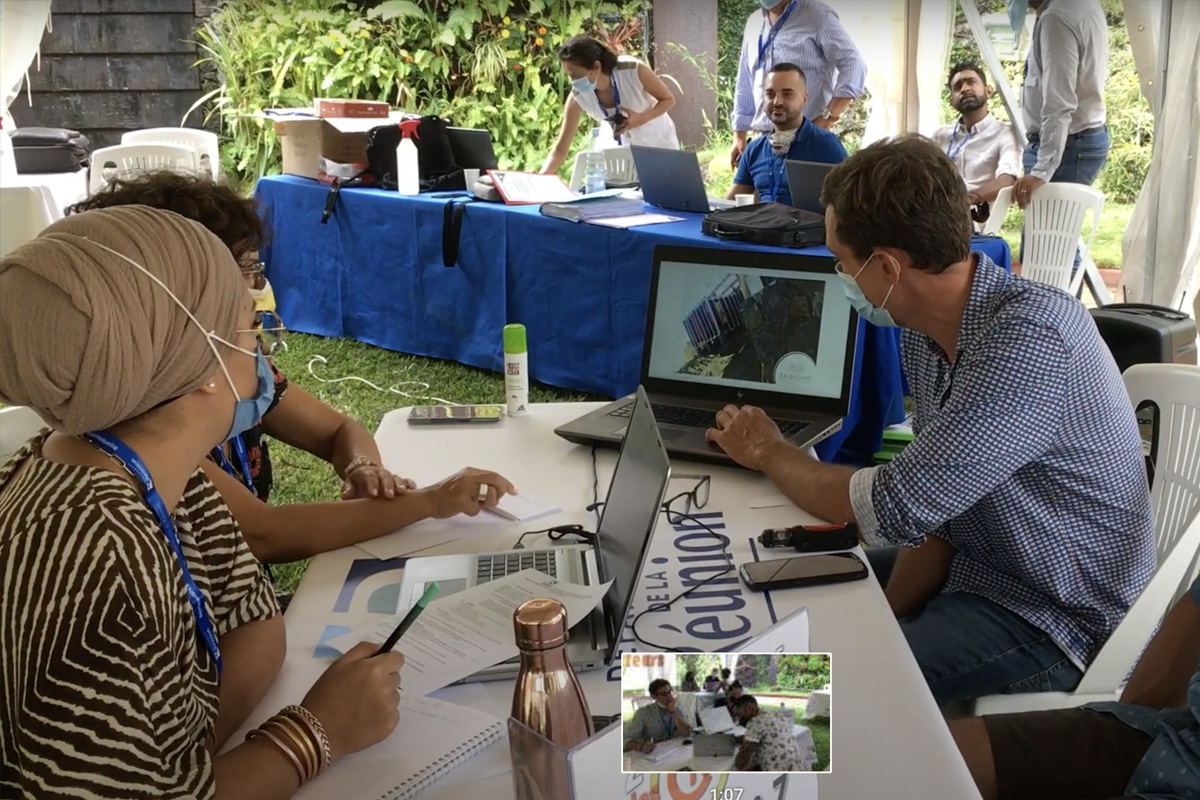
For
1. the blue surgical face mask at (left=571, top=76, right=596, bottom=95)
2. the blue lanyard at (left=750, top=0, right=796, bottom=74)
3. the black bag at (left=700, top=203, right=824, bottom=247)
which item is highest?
the blue lanyard at (left=750, top=0, right=796, bottom=74)

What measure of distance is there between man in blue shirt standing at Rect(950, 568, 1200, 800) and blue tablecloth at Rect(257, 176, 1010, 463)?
1.57m

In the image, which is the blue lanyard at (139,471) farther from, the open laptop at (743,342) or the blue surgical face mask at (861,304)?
the blue surgical face mask at (861,304)

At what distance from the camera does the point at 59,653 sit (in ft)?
2.63

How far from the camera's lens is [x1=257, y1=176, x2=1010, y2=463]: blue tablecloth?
3.34 meters

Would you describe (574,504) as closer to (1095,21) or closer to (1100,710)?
(1100,710)

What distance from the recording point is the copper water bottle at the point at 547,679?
799 millimetres

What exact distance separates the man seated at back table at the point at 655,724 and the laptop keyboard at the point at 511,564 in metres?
0.65

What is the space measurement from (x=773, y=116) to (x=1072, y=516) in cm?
292

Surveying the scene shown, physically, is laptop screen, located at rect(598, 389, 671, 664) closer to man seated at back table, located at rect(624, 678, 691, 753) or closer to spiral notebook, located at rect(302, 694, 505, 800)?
spiral notebook, located at rect(302, 694, 505, 800)

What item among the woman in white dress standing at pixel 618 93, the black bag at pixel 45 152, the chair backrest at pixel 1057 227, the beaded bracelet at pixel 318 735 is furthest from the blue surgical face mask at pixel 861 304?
the black bag at pixel 45 152

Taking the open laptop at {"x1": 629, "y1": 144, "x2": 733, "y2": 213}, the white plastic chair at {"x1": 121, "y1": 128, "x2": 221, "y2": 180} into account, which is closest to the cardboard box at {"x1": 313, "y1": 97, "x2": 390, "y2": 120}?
the white plastic chair at {"x1": 121, "y1": 128, "x2": 221, "y2": 180}

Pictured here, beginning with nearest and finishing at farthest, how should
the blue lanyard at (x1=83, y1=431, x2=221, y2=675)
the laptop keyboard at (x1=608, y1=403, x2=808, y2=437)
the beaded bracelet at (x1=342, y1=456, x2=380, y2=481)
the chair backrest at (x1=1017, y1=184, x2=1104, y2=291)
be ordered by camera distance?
1. the blue lanyard at (x1=83, y1=431, x2=221, y2=675)
2. the beaded bracelet at (x1=342, y1=456, x2=380, y2=481)
3. the laptop keyboard at (x1=608, y1=403, x2=808, y2=437)
4. the chair backrest at (x1=1017, y1=184, x2=1104, y2=291)

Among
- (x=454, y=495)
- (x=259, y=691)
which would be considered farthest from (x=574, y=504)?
(x=259, y=691)

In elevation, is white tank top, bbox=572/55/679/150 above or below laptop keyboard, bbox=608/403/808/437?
above
